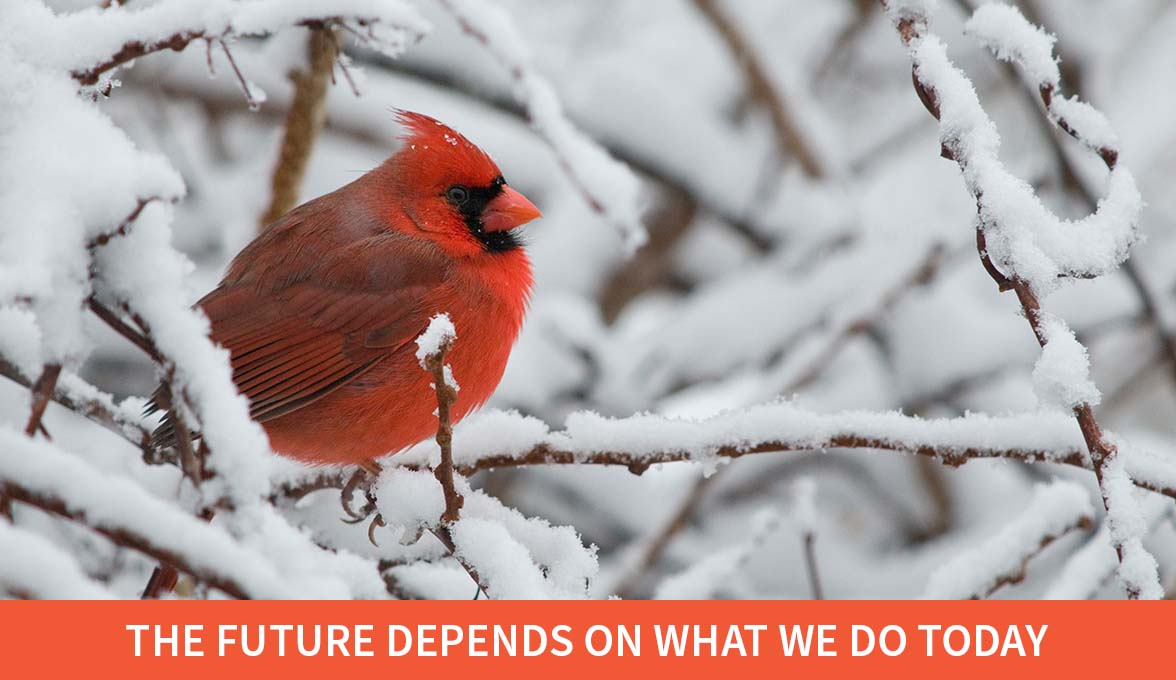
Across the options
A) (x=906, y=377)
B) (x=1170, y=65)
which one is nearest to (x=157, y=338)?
(x=906, y=377)

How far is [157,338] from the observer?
3.15 ft

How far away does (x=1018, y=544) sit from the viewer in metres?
1.70

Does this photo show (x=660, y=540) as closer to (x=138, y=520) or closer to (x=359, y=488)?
(x=359, y=488)

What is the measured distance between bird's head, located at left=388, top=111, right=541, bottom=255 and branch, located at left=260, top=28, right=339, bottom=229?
0.33 meters

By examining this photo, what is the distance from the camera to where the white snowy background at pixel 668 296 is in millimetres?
981

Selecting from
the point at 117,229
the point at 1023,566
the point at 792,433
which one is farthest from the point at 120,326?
the point at 1023,566

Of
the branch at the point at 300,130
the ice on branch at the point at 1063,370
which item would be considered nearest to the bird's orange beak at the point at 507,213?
the branch at the point at 300,130

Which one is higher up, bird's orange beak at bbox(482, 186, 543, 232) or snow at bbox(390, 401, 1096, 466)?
bird's orange beak at bbox(482, 186, 543, 232)

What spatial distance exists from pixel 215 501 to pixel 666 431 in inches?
25.5

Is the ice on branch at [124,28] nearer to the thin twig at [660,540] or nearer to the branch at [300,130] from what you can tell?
the branch at [300,130]

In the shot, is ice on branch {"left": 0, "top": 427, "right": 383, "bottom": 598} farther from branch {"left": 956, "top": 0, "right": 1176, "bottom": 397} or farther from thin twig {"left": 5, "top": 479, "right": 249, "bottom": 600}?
branch {"left": 956, "top": 0, "right": 1176, "bottom": 397}

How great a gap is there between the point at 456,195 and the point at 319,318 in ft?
1.45

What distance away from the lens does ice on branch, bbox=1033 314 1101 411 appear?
44.1 inches

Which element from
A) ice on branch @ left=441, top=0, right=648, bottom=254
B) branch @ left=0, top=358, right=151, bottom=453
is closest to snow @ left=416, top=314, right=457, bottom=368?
branch @ left=0, top=358, right=151, bottom=453
